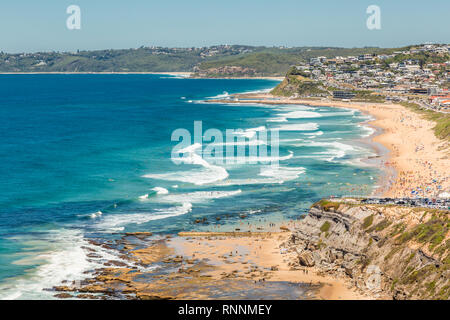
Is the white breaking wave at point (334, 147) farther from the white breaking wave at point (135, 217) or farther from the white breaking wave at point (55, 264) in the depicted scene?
the white breaking wave at point (55, 264)

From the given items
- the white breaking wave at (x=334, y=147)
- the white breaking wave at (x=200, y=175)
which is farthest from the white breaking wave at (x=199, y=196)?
the white breaking wave at (x=334, y=147)

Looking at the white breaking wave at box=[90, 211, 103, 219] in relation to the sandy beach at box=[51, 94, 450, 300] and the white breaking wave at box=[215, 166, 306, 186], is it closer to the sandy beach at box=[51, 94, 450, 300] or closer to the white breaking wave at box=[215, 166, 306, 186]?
the sandy beach at box=[51, 94, 450, 300]

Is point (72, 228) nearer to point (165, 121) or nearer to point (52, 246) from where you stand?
point (52, 246)

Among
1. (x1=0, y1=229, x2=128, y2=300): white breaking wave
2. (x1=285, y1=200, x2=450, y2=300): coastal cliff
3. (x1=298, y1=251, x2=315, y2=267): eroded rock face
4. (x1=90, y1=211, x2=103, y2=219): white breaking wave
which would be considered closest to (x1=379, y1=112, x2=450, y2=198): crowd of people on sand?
(x1=285, y1=200, x2=450, y2=300): coastal cliff

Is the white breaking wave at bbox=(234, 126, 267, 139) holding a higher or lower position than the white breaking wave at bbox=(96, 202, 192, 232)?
higher
